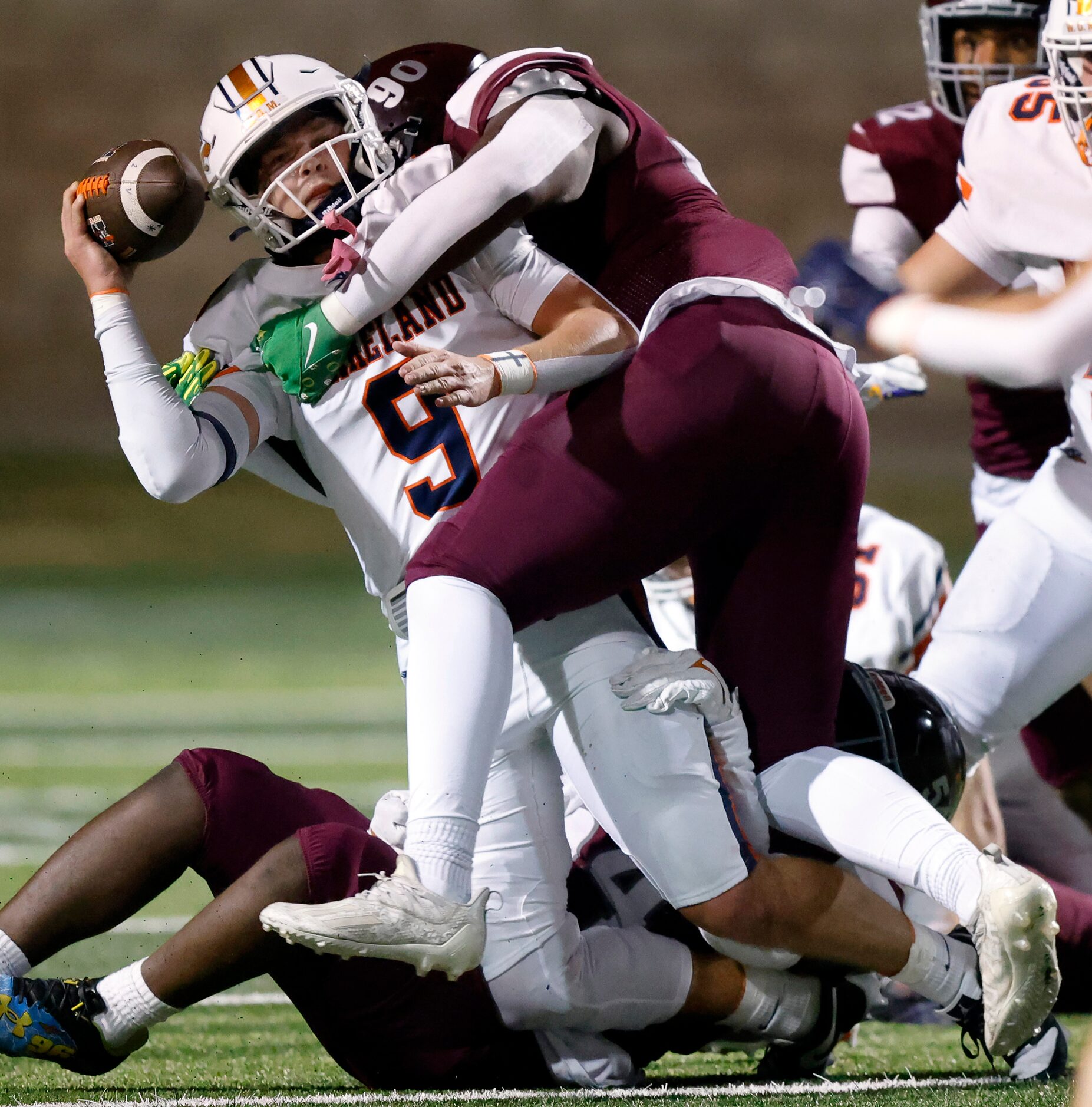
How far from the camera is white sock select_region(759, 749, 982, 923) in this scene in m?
2.11

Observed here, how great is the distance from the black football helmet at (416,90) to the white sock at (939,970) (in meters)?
1.38

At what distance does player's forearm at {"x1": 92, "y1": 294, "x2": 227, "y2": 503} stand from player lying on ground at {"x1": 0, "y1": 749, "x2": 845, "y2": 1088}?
15.1 inches

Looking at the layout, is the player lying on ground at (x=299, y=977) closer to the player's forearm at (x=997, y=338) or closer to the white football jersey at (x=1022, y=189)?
the player's forearm at (x=997, y=338)

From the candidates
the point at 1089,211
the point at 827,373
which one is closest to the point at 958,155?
the point at 1089,211

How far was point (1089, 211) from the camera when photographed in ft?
9.69

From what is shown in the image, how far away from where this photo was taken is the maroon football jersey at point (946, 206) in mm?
3895

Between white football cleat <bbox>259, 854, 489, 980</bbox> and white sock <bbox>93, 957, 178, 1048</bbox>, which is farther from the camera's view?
white sock <bbox>93, 957, 178, 1048</bbox>

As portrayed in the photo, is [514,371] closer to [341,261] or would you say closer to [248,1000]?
[341,261]

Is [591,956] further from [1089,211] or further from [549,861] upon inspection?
[1089,211]

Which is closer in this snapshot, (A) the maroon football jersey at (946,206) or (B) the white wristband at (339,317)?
(B) the white wristband at (339,317)

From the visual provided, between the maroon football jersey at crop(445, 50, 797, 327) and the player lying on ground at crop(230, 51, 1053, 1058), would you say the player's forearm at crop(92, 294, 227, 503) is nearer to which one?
the player lying on ground at crop(230, 51, 1053, 1058)

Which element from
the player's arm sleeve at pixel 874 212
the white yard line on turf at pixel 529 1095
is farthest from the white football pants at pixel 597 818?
the player's arm sleeve at pixel 874 212

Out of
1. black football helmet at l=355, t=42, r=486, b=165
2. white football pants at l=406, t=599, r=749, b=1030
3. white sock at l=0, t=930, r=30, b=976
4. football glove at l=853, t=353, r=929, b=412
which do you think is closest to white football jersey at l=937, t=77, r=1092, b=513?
football glove at l=853, t=353, r=929, b=412

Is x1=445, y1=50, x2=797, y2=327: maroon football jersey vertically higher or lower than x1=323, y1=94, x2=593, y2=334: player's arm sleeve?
lower
